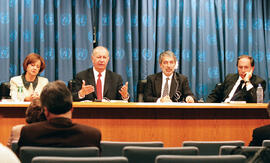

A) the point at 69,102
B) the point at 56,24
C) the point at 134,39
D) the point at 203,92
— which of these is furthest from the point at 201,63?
the point at 69,102

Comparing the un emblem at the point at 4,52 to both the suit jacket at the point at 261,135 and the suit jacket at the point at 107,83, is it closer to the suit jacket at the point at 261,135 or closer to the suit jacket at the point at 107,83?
the suit jacket at the point at 107,83

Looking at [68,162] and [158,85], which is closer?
[68,162]

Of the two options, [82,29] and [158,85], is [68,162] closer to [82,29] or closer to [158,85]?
[158,85]

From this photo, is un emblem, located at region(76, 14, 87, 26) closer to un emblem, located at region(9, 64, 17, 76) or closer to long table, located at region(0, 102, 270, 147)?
un emblem, located at region(9, 64, 17, 76)

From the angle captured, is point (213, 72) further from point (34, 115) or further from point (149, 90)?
point (34, 115)

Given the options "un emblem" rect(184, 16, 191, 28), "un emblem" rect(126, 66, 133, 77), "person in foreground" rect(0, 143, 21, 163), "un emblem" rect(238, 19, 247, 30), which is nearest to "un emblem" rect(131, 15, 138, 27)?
"un emblem" rect(126, 66, 133, 77)

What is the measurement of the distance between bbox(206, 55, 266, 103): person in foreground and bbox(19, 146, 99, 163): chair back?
126 inches

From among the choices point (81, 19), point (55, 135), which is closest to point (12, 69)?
point (81, 19)

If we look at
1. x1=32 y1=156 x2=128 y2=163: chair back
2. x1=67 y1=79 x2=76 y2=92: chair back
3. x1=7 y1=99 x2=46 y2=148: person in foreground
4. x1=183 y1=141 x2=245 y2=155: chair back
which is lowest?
x1=183 y1=141 x2=245 y2=155: chair back

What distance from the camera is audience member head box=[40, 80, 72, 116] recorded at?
7.47 ft

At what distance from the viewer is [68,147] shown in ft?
7.26

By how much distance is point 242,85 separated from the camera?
5.08m

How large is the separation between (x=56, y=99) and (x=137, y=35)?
13.2 feet

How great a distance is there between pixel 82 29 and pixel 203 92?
2246 mm
